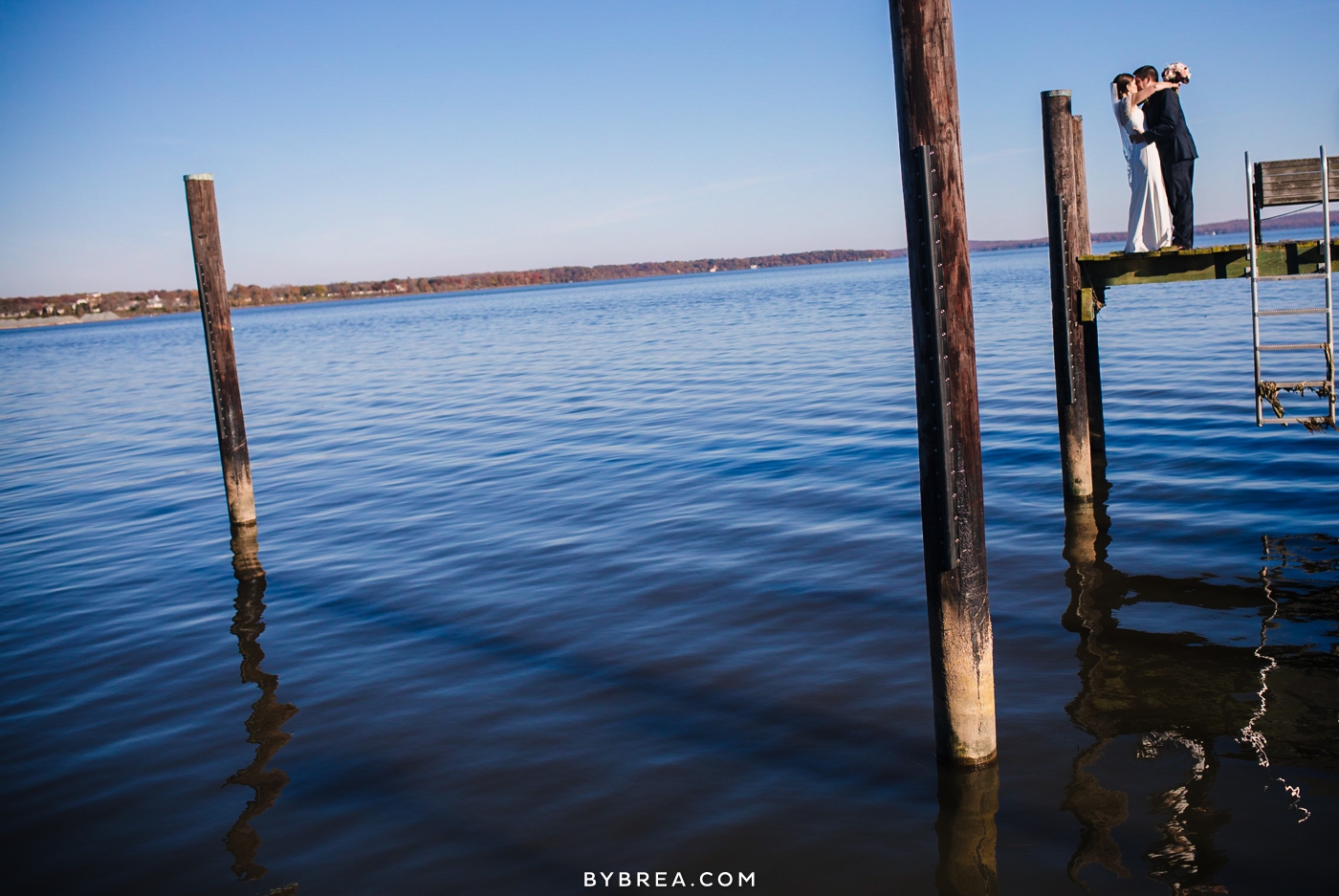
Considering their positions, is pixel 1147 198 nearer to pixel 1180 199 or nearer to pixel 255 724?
pixel 1180 199

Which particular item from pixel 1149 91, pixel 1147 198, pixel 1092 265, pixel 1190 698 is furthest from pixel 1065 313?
pixel 1190 698

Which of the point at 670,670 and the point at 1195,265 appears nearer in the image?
the point at 670,670

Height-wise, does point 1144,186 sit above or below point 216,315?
above

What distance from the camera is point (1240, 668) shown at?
593cm

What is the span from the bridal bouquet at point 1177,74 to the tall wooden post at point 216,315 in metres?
10.2

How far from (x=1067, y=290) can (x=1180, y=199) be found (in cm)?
201

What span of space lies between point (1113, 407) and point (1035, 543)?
793 centimetres

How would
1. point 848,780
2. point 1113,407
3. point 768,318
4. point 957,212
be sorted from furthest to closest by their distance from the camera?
point 768,318, point 1113,407, point 848,780, point 957,212

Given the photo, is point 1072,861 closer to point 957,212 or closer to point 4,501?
point 957,212

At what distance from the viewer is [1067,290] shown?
9133 mm

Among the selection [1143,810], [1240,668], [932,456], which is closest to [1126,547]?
[1240,668]

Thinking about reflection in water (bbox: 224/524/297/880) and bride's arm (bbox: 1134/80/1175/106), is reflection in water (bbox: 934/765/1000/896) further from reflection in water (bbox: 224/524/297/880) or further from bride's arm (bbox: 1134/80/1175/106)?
bride's arm (bbox: 1134/80/1175/106)

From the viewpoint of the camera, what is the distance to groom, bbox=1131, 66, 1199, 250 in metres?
9.76

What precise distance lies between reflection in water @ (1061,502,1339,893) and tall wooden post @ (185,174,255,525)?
8.63 metres
